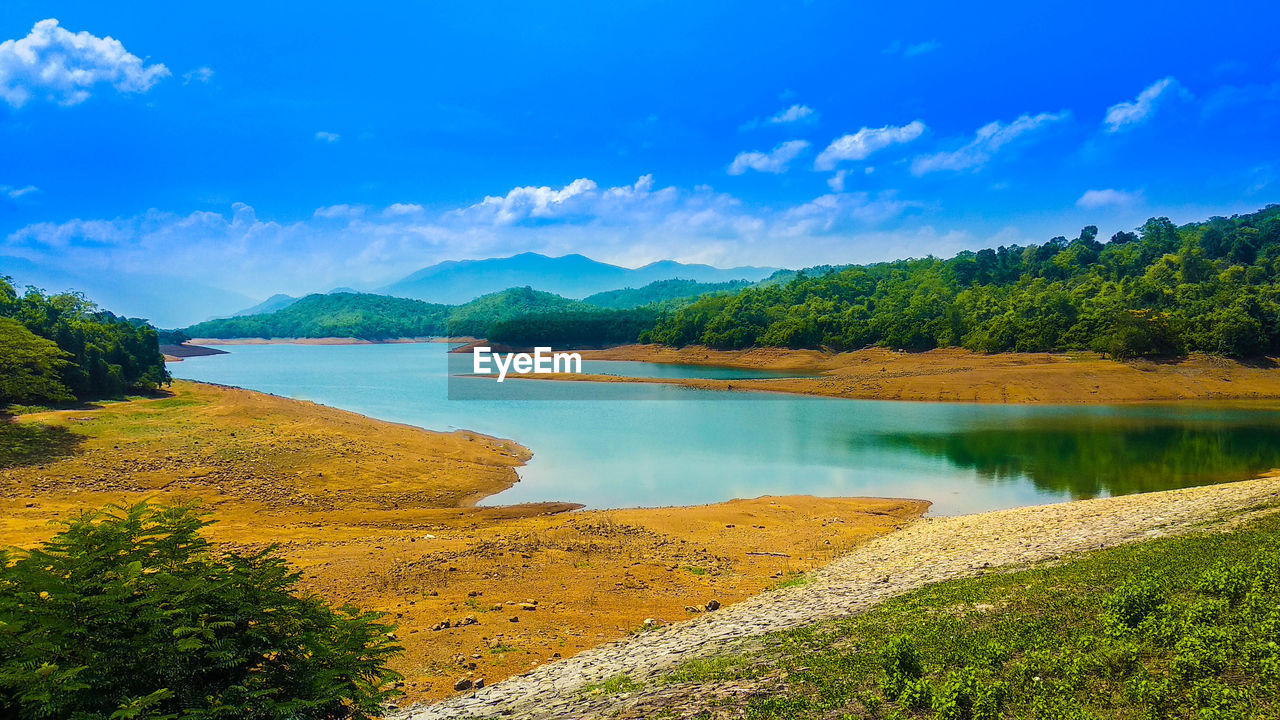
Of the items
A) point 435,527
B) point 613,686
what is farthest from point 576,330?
point 613,686

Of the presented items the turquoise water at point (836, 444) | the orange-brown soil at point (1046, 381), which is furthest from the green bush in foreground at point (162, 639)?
the orange-brown soil at point (1046, 381)

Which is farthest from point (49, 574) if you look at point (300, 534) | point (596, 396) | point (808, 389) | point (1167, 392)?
point (1167, 392)

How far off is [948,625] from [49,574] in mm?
8445

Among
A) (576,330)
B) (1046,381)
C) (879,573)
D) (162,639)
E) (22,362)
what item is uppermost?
(576,330)

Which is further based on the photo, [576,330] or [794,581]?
[576,330]

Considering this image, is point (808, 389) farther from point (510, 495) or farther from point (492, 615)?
point (492, 615)

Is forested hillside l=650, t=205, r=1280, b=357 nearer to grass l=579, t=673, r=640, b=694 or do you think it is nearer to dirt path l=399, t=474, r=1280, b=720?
dirt path l=399, t=474, r=1280, b=720

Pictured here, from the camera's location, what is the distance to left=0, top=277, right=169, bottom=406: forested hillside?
2373cm

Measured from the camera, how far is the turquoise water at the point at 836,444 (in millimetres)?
21938

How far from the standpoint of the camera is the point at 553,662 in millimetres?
8930

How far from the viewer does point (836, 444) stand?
98.6 ft
